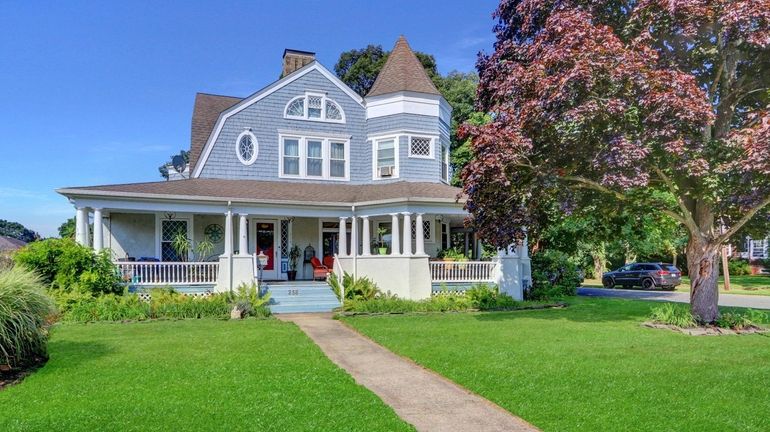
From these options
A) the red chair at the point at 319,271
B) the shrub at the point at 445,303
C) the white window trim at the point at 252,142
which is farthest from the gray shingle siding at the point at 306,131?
the shrub at the point at 445,303

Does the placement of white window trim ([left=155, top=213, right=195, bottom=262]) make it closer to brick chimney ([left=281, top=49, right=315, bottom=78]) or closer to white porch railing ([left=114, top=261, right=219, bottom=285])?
white porch railing ([left=114, top=261, right=219, bottom=285])

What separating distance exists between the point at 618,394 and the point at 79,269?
1359 centimetres

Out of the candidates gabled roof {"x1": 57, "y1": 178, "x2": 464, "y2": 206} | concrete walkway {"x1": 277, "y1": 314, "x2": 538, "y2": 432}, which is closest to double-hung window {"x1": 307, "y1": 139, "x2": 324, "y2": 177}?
gabled roof {"x1": 57, "y1": 178, "x2": 464, "y2": 206}

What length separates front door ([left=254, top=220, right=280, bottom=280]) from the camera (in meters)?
18.9

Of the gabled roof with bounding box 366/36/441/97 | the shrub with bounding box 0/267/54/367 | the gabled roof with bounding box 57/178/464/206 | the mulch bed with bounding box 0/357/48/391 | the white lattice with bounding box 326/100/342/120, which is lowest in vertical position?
the mulch bed with bounding box 0/357/48/391

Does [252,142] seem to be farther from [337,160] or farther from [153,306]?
[153,306]

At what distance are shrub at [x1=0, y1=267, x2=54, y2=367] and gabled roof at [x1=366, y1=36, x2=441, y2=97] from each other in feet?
46.3

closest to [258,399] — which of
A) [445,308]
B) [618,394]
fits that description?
[618,394]

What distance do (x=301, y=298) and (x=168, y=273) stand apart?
4168 mm

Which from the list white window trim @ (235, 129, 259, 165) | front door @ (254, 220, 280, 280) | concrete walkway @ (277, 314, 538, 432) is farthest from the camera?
front door @ (254, 220, 280, 280)

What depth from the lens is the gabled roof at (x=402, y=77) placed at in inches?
769

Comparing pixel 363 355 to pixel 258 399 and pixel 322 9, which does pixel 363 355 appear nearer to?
pixel 258 399

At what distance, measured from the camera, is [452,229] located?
2169 centimetres

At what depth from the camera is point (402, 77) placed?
1981 cm
